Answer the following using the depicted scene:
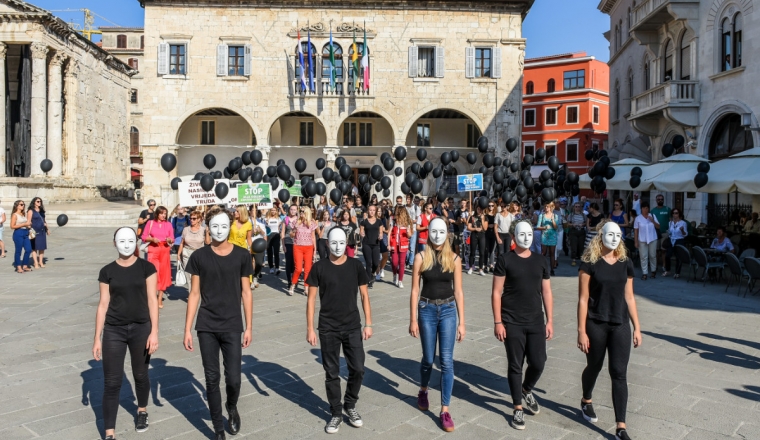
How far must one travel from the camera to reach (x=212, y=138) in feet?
107

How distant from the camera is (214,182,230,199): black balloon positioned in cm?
1215

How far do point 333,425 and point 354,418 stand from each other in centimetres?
21

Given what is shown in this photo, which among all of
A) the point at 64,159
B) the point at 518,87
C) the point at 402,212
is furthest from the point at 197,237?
the point at 64,159

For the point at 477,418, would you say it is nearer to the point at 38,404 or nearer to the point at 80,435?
the point at 80,435

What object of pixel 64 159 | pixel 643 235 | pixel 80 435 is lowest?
pixel 80 435

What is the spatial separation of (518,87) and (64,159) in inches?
921

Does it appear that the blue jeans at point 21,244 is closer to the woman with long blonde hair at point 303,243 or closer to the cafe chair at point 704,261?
the woman with long blonde hair at point 303,243

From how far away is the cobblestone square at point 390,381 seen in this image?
4.85m

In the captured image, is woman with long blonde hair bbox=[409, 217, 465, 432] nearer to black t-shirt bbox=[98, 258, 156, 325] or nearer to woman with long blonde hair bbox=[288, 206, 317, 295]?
black t-shirt bbox=[98, 258, 156, 325]

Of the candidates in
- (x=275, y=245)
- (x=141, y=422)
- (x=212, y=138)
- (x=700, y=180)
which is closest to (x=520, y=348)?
(x=141, y=422)

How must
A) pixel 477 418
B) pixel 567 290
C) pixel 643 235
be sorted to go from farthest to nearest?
1. pixel 643 235
2. pixel 567 290
3. pixel 477 418

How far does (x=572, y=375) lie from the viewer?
621 cm

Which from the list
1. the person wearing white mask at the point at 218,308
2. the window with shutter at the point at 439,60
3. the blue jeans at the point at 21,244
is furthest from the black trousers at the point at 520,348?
the window with shutter at the point at 439,60

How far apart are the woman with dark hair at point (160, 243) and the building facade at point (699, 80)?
1654 cm
